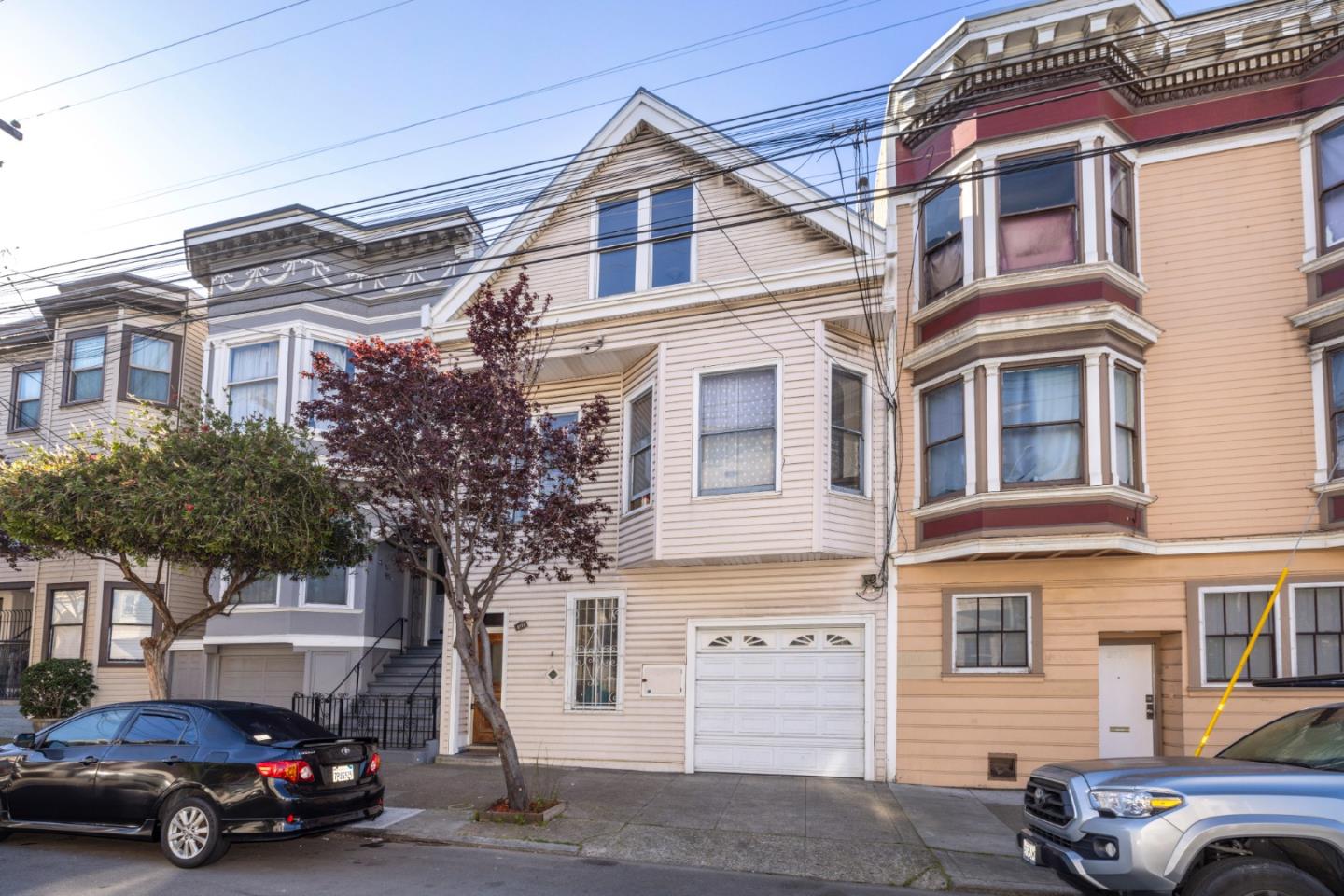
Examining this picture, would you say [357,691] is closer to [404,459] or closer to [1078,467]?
[404,459]

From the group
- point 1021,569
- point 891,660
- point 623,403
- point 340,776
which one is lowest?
point 340,776

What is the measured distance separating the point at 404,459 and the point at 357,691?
806 cm

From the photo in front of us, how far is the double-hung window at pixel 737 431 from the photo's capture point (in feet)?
46.1

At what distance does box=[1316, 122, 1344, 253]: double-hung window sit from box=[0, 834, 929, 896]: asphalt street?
372 inches

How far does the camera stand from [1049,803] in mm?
7316

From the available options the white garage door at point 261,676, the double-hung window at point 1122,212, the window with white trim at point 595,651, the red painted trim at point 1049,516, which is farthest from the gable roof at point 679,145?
the white garage door at point 261,676

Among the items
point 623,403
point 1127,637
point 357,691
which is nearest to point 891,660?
point 1127,637

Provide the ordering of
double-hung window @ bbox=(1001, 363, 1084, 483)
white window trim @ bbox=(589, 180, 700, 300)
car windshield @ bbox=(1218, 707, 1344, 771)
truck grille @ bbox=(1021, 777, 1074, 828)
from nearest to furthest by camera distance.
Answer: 1. car windshield @ bbox=(1218, 707, 1344, 771)
2. truck grille @ bbox=(1021, 777, 1074, 828)
3. double-hung window @ bbox=(1001, 363, 1084, 483)
4. white window trim @ bbox=(589, 180, 700, 300)

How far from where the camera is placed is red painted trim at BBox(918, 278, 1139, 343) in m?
12.8

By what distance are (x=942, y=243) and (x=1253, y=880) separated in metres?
9.40

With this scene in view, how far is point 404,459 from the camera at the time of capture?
11320mm

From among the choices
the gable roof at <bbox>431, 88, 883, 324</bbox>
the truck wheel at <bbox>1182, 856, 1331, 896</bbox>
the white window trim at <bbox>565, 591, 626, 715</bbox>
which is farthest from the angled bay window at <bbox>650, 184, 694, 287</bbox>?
the truck wheel at <bbox>1182, 856, 1331, 896</bbox>

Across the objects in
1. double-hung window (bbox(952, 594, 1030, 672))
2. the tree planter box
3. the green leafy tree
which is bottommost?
the tree planter box

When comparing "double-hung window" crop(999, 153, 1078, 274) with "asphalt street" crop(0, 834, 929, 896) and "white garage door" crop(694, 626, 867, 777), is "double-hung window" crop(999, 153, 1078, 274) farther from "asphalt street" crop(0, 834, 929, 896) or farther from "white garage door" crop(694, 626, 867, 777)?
"asphalt street" crop(0, 834, 929, 896)
